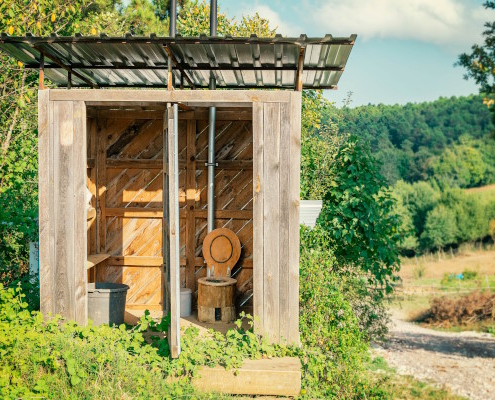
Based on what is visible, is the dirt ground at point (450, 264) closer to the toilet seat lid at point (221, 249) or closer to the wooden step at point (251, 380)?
the toilet seat lid at point (221, 249)

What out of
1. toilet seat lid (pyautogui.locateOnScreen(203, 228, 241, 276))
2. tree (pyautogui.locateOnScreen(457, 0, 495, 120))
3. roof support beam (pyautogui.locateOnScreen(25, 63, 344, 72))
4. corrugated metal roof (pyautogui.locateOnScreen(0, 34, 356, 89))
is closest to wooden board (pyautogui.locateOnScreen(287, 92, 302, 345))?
corrugated metal roof (pyautogui.locateOnScreen(0, 34, 356, 89))

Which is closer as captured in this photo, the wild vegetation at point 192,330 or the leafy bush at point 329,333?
the wild vegetation at point 192,330

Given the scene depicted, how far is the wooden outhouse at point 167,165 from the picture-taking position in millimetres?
5711

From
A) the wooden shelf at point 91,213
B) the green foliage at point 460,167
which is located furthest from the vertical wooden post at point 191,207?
the green foliage at point 460,167

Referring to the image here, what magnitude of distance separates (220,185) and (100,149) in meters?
1.67

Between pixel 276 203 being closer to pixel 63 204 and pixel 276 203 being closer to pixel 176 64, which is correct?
pixel 176 64

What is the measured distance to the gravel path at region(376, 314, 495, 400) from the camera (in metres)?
15.3

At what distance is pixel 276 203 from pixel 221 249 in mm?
1861

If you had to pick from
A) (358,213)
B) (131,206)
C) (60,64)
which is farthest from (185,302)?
(358,213)

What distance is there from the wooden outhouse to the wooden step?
42cm

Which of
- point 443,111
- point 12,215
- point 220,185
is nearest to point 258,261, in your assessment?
point 220,185

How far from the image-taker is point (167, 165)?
18.5ft

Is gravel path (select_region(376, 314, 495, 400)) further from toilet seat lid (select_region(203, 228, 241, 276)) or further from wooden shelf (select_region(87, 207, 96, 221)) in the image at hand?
wooden shelf (select_region(87, 207, 96, 221))

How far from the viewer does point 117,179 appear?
25.5 feet
